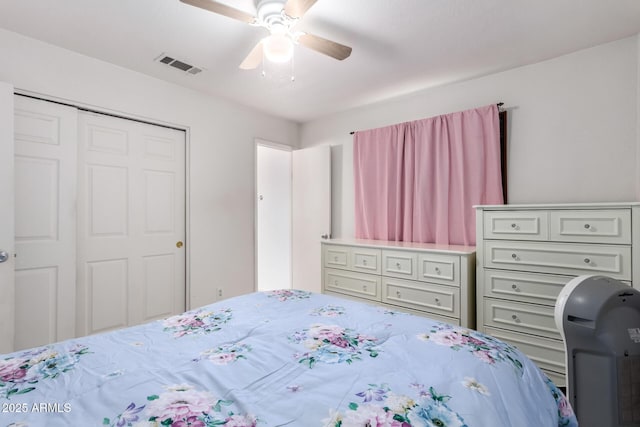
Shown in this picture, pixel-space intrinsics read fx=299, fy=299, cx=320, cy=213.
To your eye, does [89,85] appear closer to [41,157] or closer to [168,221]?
[41,157]

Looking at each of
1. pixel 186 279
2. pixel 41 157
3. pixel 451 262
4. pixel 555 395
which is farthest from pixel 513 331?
pixel 41 157

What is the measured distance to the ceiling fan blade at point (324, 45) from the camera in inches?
69.1

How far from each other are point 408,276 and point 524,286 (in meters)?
0.85

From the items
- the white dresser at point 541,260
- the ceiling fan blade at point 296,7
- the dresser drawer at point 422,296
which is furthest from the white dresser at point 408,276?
the ceiling fan blade at point 296,7

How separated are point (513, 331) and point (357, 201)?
1968 mm

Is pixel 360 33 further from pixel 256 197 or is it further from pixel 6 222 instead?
pixel 6 222

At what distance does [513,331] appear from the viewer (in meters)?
2.18

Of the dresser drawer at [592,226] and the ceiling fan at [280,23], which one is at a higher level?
the ceiling fan at [280,23]

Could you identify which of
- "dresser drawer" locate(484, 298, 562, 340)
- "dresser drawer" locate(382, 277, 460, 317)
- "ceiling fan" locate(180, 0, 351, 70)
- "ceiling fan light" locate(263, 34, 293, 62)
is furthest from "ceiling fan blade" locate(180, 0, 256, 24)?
"dresser drawer" locate(484, 298, 562, 340)

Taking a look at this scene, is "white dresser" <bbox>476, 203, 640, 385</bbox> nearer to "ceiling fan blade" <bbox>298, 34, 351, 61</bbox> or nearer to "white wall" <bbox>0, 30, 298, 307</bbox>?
"ceiling fan blade" <bbox>298, 34, 351, 61</bbox>

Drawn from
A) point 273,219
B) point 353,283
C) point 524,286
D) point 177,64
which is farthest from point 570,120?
point 273,219

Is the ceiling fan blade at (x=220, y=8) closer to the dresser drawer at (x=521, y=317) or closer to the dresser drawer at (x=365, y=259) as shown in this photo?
the dresser drawer at (x=365, y=259)

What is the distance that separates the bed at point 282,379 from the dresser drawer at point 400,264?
1.38m

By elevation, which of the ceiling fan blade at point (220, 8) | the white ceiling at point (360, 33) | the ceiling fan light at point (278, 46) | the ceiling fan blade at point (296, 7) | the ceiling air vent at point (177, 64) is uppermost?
the ceiling air vent at point (177, 64)
